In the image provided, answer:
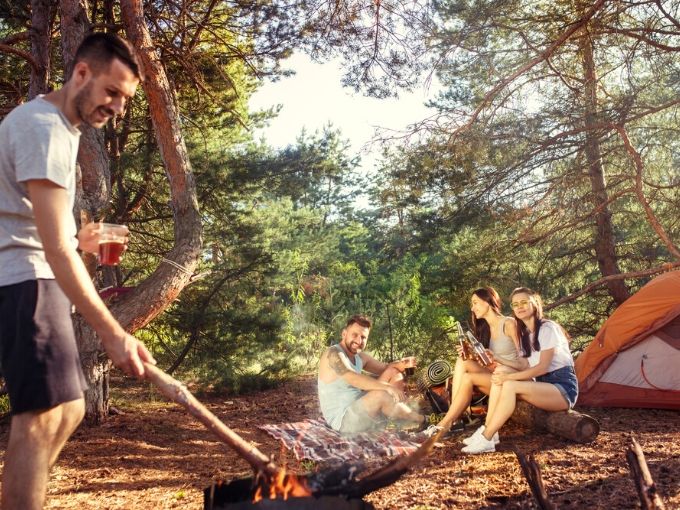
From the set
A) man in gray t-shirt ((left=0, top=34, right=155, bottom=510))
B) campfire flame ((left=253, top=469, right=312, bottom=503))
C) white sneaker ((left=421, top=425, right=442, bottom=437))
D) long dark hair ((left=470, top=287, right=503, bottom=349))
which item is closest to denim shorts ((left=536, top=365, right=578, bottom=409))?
long dark hair ((left=470, top=287, right=503, bottom=349))

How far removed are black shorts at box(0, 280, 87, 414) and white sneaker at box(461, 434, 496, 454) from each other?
3373 millimetres

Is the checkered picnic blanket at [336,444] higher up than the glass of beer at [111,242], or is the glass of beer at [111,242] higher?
the glass of beer at [111,242]

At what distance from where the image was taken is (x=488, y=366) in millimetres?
5297

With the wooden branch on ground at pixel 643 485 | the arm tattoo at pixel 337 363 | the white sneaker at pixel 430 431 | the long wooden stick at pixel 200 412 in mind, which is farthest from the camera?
the white sneaker at pixel 430 431

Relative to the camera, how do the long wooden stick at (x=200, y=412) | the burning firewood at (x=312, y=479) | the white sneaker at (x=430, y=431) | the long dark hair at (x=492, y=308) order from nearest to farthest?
the long wooden stick at (x=200, y=412)
the burning firewood at (x=312, y=479)
the white sneaker at (x=430, y=431)
the long dark hair at (x=492, y=308)

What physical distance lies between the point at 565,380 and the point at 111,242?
12.2ft

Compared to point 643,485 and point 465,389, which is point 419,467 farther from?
point 643,485

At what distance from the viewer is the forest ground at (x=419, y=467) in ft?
11.5

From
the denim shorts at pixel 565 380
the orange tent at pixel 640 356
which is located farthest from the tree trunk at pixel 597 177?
the denim shorts at pixel 565 380

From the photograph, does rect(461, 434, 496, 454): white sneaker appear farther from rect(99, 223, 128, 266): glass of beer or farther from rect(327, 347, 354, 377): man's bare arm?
rect(99, 223, 128, 266): glass of beer

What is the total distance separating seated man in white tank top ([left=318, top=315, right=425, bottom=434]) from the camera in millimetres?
5012

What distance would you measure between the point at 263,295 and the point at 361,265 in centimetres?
1280

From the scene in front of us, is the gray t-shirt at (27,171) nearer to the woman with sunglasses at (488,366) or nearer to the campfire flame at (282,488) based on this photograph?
the campfire flame at (282,488)

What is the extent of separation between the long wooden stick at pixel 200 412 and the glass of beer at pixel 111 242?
648 mm
